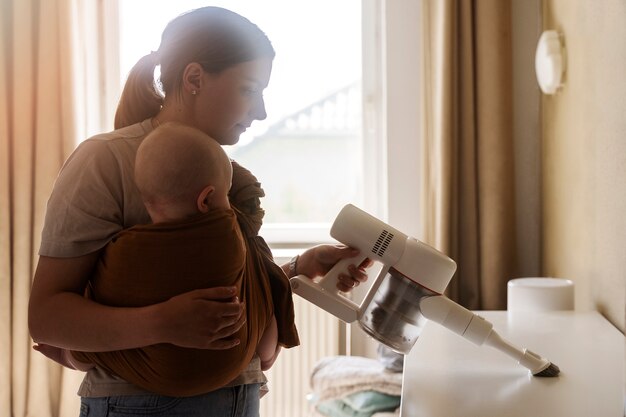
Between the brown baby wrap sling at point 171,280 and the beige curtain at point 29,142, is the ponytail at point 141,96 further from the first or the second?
the beige curtain at point 29,142

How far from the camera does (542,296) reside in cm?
195

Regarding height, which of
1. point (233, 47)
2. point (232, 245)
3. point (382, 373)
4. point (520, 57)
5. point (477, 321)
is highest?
point (520, 57)

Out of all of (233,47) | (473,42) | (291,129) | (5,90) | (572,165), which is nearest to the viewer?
(233,47)

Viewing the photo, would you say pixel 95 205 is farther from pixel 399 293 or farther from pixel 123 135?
pixel 399 293

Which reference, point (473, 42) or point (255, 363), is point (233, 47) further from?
point (473, 42)

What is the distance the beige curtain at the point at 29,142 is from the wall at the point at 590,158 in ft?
5.70

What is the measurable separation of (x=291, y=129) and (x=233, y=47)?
6.81 feet

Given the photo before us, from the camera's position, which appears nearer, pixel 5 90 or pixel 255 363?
pixel 255 363

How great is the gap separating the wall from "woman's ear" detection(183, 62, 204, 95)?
78 cm

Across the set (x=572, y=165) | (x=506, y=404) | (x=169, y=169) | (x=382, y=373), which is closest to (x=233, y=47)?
(x=169, y=169)

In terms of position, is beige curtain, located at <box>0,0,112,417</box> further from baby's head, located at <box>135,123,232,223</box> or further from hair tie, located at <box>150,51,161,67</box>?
baby's head, located at <box>135,123,232,223</box>

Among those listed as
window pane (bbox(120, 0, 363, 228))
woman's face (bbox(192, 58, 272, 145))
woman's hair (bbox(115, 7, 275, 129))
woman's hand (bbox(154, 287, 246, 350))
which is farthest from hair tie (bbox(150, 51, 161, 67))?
window pane (bbox(120, 0, 363, 228))

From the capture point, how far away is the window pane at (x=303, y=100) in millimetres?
3252

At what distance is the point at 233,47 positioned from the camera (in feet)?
4.04
